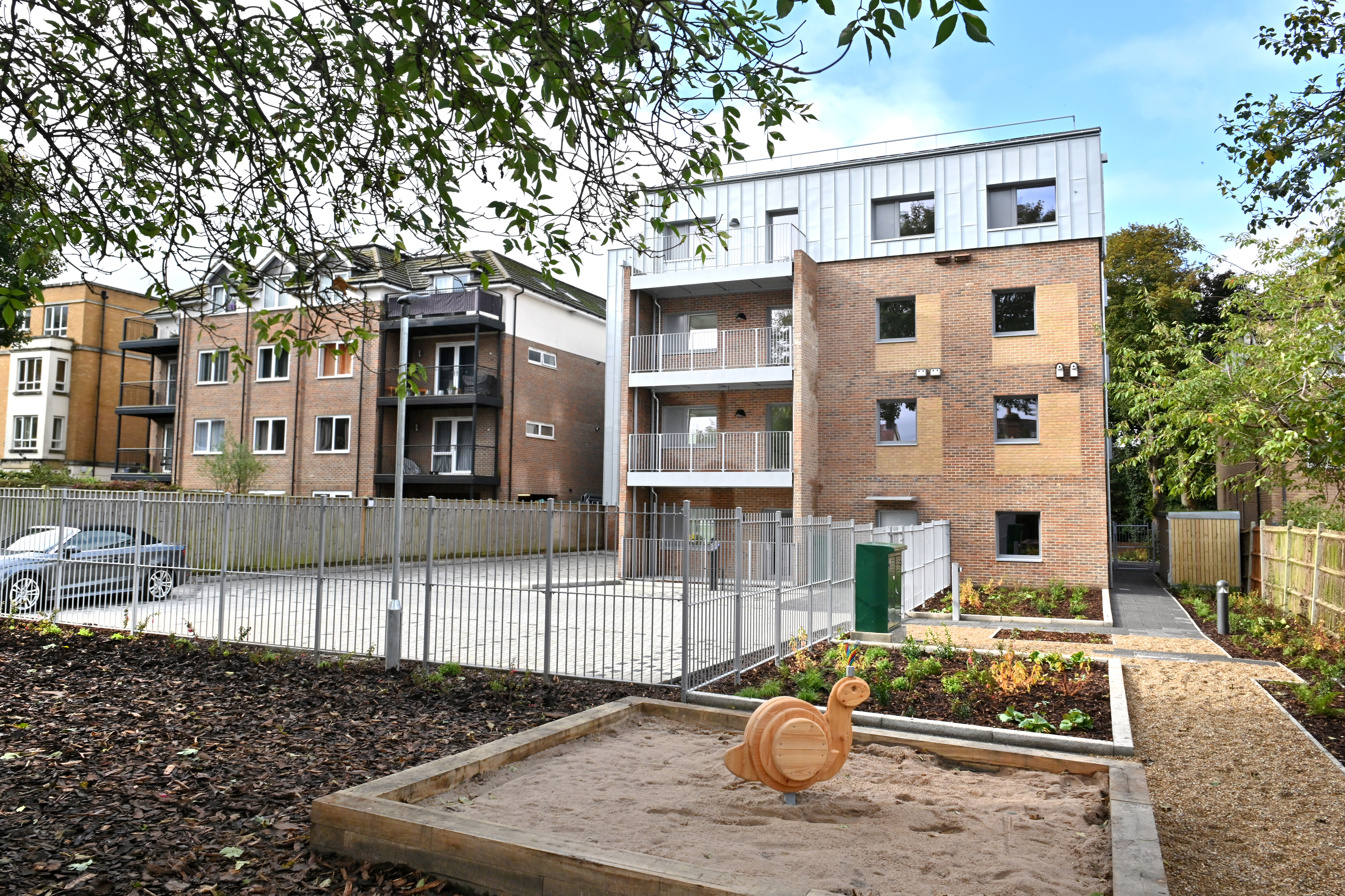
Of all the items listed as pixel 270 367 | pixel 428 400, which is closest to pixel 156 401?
pixel 270 367

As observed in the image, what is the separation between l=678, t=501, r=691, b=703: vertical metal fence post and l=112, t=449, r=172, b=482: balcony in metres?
31.5

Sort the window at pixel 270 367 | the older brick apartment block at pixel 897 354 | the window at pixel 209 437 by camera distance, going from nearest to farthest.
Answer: the older brick apartment block at pixel 897 354, the window at pixel 270 367, the window at pixel 209 437

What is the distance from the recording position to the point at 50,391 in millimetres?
44594

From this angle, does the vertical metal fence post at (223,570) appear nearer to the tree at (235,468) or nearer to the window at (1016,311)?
the window at (1016,311)

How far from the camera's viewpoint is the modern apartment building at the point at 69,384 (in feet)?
147

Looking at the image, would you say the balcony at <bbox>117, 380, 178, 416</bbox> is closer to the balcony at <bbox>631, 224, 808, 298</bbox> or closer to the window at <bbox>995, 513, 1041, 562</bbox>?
the balcony at <bbox>631, 224, 808, 298</bbox>

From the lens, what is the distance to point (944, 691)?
936cm

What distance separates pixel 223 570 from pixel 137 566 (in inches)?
70.3

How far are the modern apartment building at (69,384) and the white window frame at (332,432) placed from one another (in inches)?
650

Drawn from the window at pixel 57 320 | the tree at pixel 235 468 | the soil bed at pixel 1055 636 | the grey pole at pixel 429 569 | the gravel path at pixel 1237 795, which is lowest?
the soil bed at pixel 1055 636

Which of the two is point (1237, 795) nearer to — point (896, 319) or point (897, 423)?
point (897, 423)

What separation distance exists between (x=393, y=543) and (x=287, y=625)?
6.63ft

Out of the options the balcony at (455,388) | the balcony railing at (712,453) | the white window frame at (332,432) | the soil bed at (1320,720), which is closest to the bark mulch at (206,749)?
the soil bed at (1320,720)

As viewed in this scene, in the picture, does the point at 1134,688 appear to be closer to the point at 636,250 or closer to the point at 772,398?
the point at 636,250
